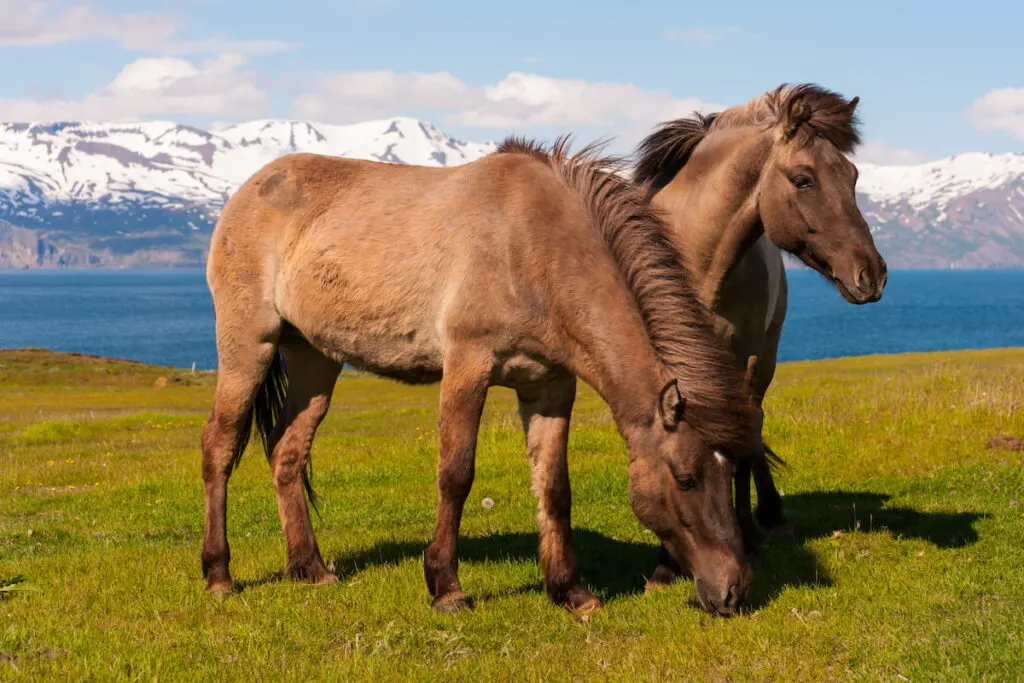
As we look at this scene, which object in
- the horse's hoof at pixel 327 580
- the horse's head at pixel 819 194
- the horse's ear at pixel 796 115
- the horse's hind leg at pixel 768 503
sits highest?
the horse's ear at pixel 796 115

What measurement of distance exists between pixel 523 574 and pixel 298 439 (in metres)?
2.64

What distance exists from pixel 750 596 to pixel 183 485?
10419mm

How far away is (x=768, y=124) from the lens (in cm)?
836

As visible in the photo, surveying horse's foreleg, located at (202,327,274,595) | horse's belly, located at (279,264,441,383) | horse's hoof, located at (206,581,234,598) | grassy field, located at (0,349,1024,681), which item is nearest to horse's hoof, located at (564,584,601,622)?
grassy field, located at (0,349,1024,681)

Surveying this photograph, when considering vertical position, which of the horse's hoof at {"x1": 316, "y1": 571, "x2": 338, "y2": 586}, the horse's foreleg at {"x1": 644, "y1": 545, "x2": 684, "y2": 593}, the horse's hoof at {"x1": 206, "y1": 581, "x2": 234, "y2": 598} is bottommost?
the horse's hoof at {"x1": 316, "y1": 571, "x2": 338, "y2": 586}

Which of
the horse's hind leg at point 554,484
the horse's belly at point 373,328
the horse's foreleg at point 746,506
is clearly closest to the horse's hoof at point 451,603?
the horse's hind leg at point 554,484

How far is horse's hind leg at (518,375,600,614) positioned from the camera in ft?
26.6

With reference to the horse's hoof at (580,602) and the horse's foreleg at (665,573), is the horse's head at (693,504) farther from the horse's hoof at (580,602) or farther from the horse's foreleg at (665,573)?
the horse's foreleg at (665,573)

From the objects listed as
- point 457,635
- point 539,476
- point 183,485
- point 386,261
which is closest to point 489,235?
point 386,261

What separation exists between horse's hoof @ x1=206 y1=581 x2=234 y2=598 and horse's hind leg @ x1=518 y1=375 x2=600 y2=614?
285cm

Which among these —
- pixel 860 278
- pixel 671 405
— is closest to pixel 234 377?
pixel 671 405

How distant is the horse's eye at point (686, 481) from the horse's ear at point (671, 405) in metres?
0.34

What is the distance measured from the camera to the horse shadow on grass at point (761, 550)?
860 cm

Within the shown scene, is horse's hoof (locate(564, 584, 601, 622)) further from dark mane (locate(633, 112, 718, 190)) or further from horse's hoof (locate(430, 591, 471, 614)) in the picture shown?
dark mane (locate(633, 112, 718, 190))
